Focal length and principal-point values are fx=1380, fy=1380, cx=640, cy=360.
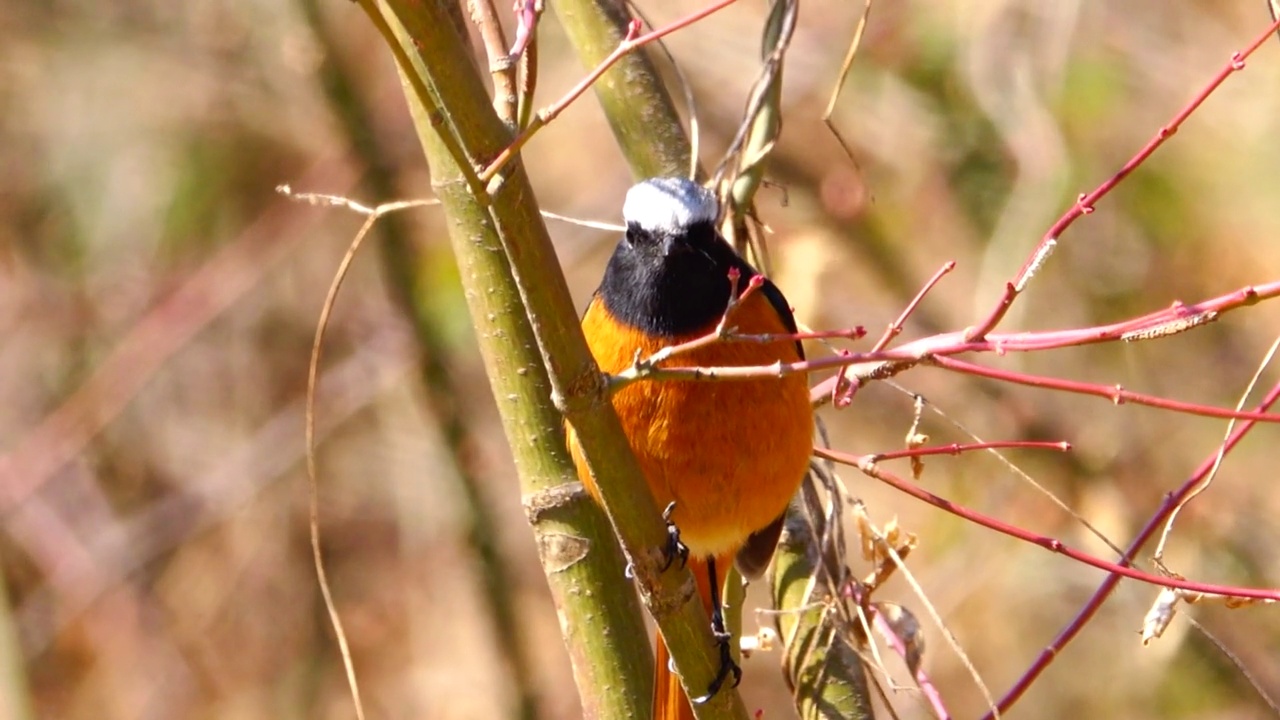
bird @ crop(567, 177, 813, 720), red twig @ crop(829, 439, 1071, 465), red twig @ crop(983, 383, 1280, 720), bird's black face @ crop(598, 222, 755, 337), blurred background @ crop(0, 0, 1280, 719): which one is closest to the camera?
red twig @ crop(829, 439, 1071, 465)

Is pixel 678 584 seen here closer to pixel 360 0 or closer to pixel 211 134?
pixel 360 0

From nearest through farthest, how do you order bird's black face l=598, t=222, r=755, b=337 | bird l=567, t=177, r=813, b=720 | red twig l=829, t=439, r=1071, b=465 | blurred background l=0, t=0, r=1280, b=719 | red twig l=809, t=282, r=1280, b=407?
red twig l=809, t=282, r=1280, b=407 → red twig l=829, t=439, r=1071, b=465 → bird l=567, t=177, r=813, b=720 → bird's black face l=598, t=222, r=755, b=337 → blurred background l=0, t=0, r=1280, b=719

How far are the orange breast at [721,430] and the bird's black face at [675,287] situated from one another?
0.03 metres

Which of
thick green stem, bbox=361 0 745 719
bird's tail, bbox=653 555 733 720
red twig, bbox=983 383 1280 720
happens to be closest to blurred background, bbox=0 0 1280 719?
bird's tail, bbox=653 555 733 720

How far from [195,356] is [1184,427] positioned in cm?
415

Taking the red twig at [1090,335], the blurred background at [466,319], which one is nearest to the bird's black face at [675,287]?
Result: the red twig at [1090,335]

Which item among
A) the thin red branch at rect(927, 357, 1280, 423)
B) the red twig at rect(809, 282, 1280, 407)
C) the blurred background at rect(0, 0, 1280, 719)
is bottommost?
the blurred background at rect(0, 0, 1280, 719)

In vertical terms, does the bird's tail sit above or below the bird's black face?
below

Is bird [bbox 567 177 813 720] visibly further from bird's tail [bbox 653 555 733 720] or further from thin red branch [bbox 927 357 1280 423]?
thin red branch [bbox 927 357 1280 423]

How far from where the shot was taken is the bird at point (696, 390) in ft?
8.36

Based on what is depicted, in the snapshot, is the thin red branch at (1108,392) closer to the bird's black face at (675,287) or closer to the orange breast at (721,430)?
the orange breast at (721,430)

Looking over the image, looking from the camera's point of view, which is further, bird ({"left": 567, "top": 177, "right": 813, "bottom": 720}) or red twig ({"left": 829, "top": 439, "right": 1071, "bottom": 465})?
bird ({"left": 567, "top": 177, "right": 813, "bottom": 720})

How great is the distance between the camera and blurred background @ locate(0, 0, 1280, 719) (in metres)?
4.65

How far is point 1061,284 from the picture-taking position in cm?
522
